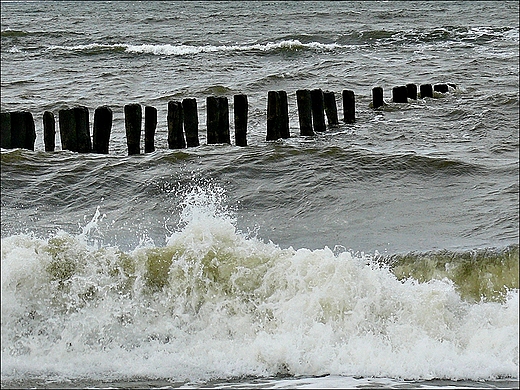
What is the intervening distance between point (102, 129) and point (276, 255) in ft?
15.4

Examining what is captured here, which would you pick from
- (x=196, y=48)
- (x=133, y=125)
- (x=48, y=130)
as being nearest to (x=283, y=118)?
(x=133, y=125)

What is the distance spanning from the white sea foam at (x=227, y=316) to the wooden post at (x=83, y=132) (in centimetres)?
377

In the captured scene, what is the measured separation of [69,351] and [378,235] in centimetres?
336

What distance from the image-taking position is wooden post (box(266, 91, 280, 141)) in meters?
11.4

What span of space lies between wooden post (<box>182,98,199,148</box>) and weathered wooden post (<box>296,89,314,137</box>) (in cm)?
171

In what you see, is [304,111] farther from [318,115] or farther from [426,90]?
[426,90]

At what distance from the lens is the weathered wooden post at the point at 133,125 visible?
34.8ft

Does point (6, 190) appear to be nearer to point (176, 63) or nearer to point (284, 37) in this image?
point (176, 63)

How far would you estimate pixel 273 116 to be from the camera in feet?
37.8

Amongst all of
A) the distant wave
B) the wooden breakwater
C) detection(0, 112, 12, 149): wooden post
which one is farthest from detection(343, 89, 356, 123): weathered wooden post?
the distant wave

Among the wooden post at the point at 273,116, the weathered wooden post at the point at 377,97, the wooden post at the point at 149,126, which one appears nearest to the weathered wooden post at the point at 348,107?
the weathered wooden post at the point at 377,97

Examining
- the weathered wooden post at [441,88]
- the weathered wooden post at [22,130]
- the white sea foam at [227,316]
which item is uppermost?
the weathered wooden post at [22,130]

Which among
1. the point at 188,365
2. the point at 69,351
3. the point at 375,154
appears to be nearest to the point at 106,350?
the point at 69,351

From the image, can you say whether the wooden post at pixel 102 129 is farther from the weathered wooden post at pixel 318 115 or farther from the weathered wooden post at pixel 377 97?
the weathered wooden post at pixel 377 97
